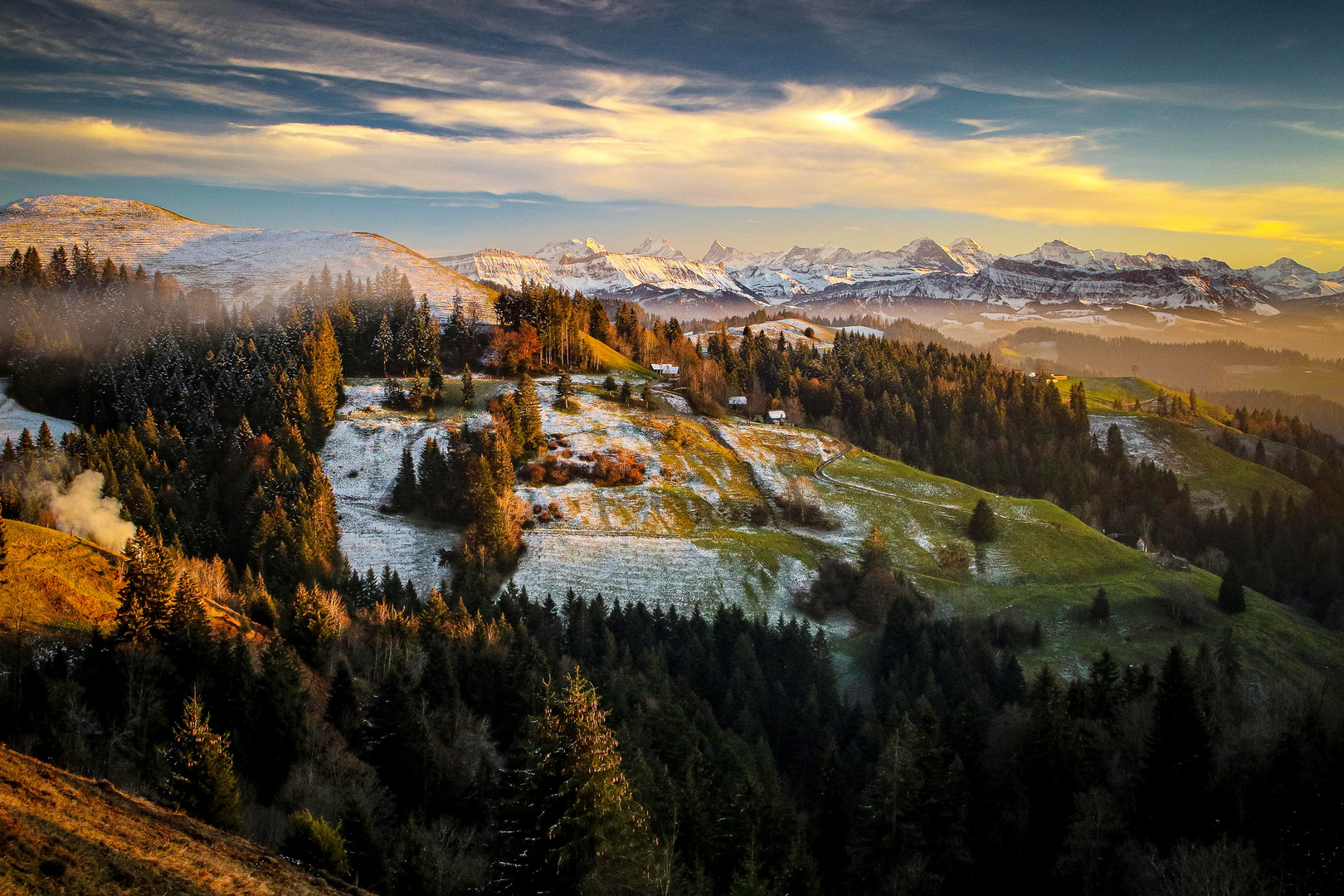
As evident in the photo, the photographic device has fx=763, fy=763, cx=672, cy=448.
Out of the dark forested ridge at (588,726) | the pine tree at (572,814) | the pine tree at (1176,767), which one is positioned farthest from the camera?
the pine tree at (1176,767)

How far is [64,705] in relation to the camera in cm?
3772

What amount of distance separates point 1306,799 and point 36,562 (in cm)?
7580

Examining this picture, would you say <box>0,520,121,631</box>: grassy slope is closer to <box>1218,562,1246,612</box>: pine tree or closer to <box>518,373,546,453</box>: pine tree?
<box>518,373,546,453</box>: pine tree

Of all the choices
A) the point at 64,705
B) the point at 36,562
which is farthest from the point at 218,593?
the point at 64,705

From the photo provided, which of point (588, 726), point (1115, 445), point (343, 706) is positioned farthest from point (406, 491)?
point (1115, 445)

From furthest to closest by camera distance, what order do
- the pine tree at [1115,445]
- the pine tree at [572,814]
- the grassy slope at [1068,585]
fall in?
the pine tree at [1115,445], the grassy slope at [1068,585], the pine tree at [572,814]

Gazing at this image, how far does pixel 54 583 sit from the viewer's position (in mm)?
47688

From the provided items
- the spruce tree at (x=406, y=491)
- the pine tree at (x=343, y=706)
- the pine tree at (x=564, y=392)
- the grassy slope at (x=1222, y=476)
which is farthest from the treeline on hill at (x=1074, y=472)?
the pine tree at (x=343, y=706)

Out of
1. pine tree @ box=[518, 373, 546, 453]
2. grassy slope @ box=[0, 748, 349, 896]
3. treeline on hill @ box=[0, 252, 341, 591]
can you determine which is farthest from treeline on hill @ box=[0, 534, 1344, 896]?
pine tree @ box=[518, 373, 546, 453]

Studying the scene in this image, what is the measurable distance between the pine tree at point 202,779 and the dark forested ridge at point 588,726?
0.10 m

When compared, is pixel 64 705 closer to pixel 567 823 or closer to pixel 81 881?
pixel 81 881

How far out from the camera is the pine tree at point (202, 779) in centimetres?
2900

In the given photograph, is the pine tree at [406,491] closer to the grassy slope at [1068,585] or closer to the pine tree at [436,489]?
the pine tree at [436,489]

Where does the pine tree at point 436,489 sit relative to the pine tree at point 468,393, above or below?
below
